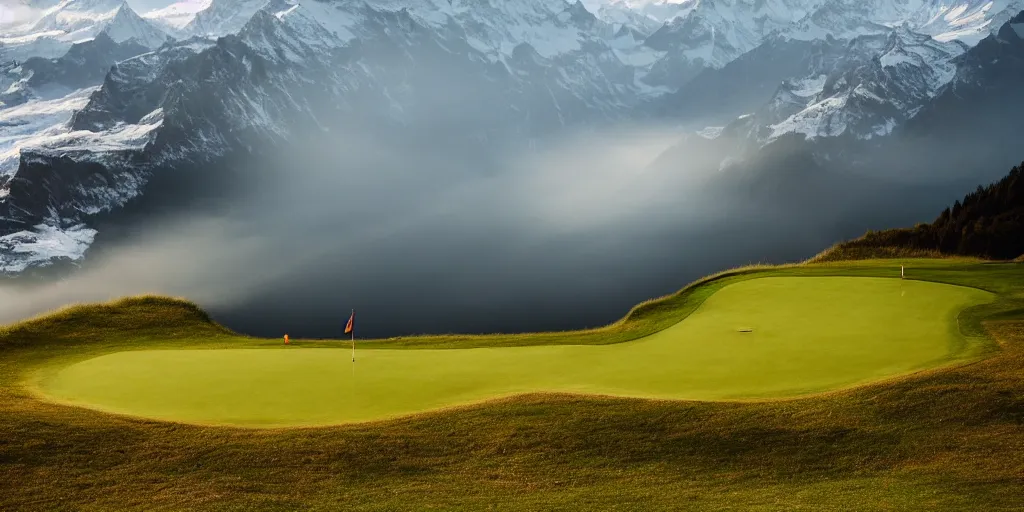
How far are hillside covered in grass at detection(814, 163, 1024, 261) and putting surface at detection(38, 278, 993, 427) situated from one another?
61.5 ft

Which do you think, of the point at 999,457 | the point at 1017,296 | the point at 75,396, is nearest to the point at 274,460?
the point at 75,396

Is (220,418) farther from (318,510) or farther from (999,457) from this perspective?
(999,457)

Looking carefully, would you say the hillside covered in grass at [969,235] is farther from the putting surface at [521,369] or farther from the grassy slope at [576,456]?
the grassy slope at [576,456]

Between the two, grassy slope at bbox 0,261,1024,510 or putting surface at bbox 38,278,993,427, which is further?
putting surface at bbox 38,278,993,427

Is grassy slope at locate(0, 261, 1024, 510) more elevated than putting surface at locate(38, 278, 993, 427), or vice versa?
putting surface at locate(38, 278, 993, 427)

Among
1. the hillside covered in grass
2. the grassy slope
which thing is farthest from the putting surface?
the hillside covered in grass

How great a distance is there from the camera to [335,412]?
59.9 feet

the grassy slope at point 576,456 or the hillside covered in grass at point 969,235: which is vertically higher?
the hillside covered in grass at point 969,235

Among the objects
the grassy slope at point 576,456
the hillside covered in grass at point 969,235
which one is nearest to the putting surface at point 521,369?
the grassy slope at point 576,456

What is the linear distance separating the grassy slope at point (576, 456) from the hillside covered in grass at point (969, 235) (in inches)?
1065

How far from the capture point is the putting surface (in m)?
18.9

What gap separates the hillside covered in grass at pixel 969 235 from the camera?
4288 centimetres

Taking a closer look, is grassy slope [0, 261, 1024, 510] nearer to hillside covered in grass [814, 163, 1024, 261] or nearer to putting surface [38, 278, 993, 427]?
putting surface [38, 278, 993, 427]

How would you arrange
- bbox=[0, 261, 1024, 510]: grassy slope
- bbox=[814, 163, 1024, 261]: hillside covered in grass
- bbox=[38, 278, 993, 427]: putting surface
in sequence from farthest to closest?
bbox=[814, 163, 1024, 261]: hillside covered in grass
bbox=[38, 278, 993, 427]: putting surface
bbox=[0, 261, 1024, 510]: grassy slope
